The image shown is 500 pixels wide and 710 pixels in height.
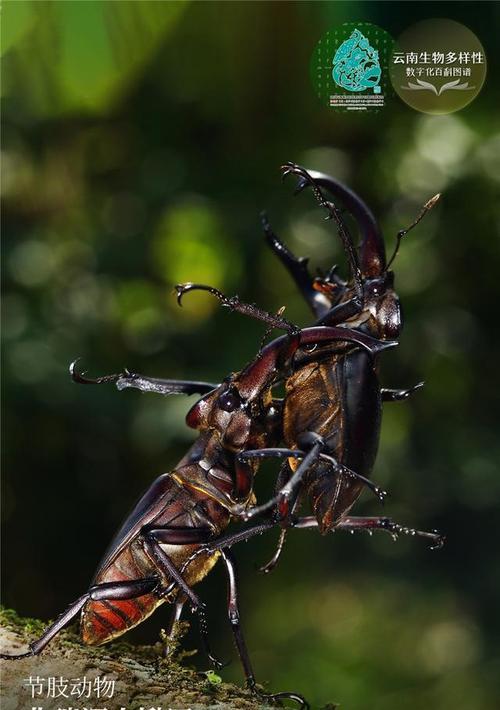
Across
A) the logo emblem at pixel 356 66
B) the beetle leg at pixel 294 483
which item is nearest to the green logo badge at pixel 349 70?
the logo emblem at pixel 356 66

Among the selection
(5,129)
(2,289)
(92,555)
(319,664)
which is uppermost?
(5,129)

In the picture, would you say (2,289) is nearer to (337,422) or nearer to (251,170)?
(251,170)

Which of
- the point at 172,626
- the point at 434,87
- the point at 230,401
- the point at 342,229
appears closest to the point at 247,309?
the point at 230,401

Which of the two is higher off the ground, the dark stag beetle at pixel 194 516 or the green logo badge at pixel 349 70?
the green logo badge at pixel 349 70

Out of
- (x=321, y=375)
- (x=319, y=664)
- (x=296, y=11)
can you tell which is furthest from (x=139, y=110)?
(x=321, y=375)

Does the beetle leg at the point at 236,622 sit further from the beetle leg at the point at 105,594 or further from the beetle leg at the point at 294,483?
the beetle leg at the point at 294,483

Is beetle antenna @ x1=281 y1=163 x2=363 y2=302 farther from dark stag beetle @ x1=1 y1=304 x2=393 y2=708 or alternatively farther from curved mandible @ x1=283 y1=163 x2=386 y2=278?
dark stag beetle @ x1=1 y1=304 x2=393 y2=708
